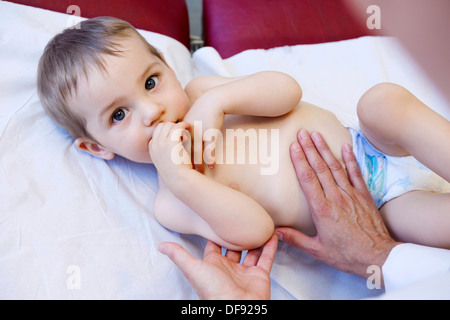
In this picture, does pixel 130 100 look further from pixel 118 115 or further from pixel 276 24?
pixel 276 24

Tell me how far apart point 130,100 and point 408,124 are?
59cm

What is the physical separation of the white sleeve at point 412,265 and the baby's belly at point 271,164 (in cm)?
21

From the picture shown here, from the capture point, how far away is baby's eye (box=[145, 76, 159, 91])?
0.82 m

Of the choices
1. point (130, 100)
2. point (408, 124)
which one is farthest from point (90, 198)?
point (408, 124)

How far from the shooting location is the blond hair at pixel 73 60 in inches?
30.7

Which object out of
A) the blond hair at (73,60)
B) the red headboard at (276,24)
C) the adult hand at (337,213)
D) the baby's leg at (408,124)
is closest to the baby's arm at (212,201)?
the adult hand at (337,213)

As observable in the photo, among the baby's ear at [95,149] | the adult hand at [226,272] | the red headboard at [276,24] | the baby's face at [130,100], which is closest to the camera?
the adult hand at [226,272]

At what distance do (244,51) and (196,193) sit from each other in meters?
0.72

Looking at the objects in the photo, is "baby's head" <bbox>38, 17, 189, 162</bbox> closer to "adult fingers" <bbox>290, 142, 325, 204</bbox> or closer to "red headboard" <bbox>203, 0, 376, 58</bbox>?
"adult fingers" <bbox>290, 142, 325, 204</bbox>

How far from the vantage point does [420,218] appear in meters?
0.77

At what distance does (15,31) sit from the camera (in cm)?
103

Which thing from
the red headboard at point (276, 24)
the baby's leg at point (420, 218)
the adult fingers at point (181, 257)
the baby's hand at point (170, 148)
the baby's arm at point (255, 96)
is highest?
the red headboard at point (276, 24)

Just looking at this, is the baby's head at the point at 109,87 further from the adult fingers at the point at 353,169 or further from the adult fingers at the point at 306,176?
the adult fingers at the point at 353,169
